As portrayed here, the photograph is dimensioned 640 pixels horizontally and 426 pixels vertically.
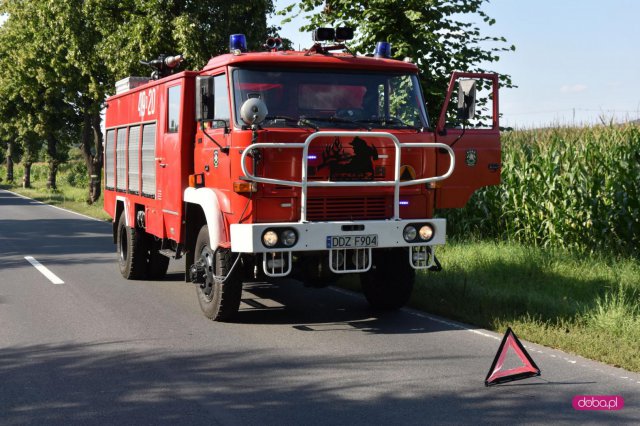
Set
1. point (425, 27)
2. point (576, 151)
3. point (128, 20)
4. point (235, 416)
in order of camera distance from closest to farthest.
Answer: point (235, 416) → point (576, 151) → point (425, 27) → point (128, 20)

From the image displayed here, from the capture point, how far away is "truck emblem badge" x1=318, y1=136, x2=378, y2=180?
7.94 meters

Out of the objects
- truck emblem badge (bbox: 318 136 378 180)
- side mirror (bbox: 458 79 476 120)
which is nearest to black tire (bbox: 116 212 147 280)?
truck emblem badge (bbox: 318 136 378 180)

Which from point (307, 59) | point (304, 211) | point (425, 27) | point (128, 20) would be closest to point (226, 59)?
point (307, 59)

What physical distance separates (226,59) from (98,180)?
27.8 m

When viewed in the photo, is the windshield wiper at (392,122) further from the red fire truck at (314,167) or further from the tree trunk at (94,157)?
the tree trunk at (94,157)

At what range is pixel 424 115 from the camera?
8.66 metres

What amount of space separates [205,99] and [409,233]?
2.42 metres

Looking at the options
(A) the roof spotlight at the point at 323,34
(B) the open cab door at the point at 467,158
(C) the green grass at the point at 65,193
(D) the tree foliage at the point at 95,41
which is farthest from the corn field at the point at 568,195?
(C) the green grass at the point at 65,193

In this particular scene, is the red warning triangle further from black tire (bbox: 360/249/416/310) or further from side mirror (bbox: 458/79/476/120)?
side mirror (bbox: 458/79/476/120)

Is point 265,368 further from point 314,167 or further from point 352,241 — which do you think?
point 314,167

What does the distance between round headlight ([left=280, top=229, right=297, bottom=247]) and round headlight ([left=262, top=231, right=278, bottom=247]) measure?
8cm

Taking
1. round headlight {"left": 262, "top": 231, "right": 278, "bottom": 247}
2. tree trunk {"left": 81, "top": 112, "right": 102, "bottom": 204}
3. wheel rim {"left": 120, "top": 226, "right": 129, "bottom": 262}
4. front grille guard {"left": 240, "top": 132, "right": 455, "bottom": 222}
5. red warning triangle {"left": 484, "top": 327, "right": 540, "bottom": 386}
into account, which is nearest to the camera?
red warning triangle {"left": 484, "top": 327, "right": 540, "bottom": 386}

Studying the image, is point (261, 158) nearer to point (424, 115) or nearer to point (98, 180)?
point (424, 115)

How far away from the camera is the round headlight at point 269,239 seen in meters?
7.71
